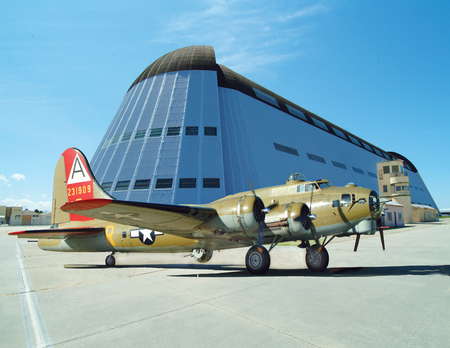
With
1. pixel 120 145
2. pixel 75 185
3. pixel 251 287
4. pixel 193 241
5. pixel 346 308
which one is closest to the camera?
pixel 346 308

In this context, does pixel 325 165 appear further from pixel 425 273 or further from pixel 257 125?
pixel 425 273

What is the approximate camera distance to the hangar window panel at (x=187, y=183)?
33906mm

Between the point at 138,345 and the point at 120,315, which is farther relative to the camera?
the point at 120,315

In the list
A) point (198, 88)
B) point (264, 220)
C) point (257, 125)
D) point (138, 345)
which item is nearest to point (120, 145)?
point (198, 88)

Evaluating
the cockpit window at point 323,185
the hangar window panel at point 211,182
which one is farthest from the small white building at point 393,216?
the cockpit window at point 323,185

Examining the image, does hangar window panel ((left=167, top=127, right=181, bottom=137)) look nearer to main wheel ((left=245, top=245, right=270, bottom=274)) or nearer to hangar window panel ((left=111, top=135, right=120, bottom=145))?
hangar window panel ((left=111, top=135, right=120, bottom=145))

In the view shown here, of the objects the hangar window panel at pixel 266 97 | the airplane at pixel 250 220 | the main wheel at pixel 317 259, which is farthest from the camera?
the hangar window panel at pixel 266 97

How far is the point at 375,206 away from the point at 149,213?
28.8 feet

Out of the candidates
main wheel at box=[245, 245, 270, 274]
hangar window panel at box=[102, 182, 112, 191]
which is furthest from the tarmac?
hangar window panel at box=[102, 182, 112, 191]

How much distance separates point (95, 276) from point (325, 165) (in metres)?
52.8

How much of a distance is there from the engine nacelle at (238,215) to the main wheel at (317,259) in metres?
2.93

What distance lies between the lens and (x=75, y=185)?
1414 cm

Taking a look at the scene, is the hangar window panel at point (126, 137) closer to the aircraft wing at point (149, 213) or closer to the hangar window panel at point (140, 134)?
the hangar window panel at point (140, 134)

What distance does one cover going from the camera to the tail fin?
45.5 feet
